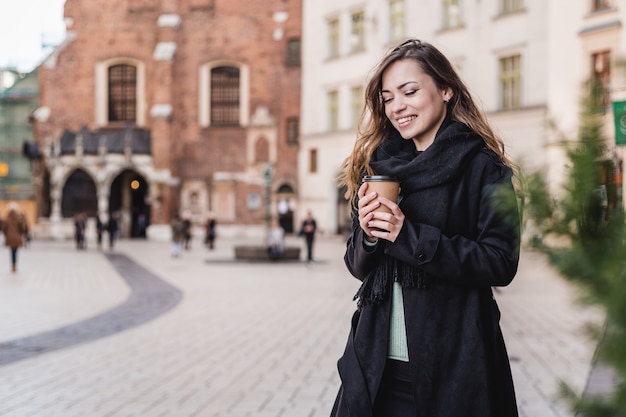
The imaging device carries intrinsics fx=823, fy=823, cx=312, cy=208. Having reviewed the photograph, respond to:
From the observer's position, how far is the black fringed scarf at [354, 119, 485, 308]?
2531 millimetres

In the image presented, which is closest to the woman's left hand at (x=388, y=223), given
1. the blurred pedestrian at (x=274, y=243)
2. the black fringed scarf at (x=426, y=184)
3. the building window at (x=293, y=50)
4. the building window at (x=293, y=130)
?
the black fringed scarf at (x=426, y=184)

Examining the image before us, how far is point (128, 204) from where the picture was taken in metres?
43.4

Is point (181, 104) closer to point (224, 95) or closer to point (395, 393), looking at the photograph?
point (224, 95)

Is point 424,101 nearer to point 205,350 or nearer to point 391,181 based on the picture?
point 391,181

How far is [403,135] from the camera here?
2.73 metres

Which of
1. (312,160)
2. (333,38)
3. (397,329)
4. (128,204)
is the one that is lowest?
(397,329)

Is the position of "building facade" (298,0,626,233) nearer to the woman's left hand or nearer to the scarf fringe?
the scarf fringe

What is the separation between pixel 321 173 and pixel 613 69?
130 feet

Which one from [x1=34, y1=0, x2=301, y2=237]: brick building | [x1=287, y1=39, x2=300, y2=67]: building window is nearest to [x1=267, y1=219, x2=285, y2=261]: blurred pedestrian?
[x1=34, y1=0, x2=301, y2=237]: brick building

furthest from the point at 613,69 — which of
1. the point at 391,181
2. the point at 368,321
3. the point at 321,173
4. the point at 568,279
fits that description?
the point at 321,173

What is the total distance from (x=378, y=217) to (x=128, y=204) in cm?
4212

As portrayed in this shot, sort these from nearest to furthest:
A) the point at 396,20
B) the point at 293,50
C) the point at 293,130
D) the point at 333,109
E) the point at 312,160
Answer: the point at 396,20 < the point at 333,109 < the point at 312,160 < the point at 293,130 < the point at 293,50

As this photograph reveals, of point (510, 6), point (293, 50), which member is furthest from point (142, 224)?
point (510, 6)

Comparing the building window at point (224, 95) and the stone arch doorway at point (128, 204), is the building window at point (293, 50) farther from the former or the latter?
the stone arch doorway at point (128, 204)
